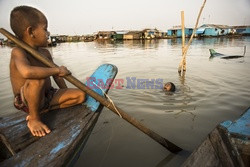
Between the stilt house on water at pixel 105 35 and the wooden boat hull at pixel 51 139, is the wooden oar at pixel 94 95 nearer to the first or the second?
the wooden boat hull at pixel 51 139

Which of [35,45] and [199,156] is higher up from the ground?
[35,45]

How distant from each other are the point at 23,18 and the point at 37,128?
3.81ft

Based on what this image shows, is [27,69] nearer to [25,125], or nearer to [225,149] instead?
[25,125]

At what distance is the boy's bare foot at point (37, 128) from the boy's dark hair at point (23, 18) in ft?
3.22

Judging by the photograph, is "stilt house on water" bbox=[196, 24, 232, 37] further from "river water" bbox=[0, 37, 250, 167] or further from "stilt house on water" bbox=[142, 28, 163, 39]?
"river water" bbox=[0, 37, 250, 167]

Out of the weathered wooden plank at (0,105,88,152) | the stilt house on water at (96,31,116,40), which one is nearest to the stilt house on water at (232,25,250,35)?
the stilt house on water at (96,31,116,40)

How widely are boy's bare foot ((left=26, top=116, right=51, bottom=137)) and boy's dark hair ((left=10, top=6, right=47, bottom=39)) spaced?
3.22 feet

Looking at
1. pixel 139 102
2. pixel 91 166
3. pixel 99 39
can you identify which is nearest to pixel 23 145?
pixel 91 166

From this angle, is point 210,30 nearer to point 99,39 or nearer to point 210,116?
point 99,39

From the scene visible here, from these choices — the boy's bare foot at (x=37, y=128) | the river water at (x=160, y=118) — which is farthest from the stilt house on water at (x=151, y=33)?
the boy's bare foot at (x=37, y=128)

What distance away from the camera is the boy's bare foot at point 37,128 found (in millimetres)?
1774

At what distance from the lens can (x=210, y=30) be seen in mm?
44500

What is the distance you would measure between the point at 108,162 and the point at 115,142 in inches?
17.7

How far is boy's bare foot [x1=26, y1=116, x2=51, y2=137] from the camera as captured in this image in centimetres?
177
